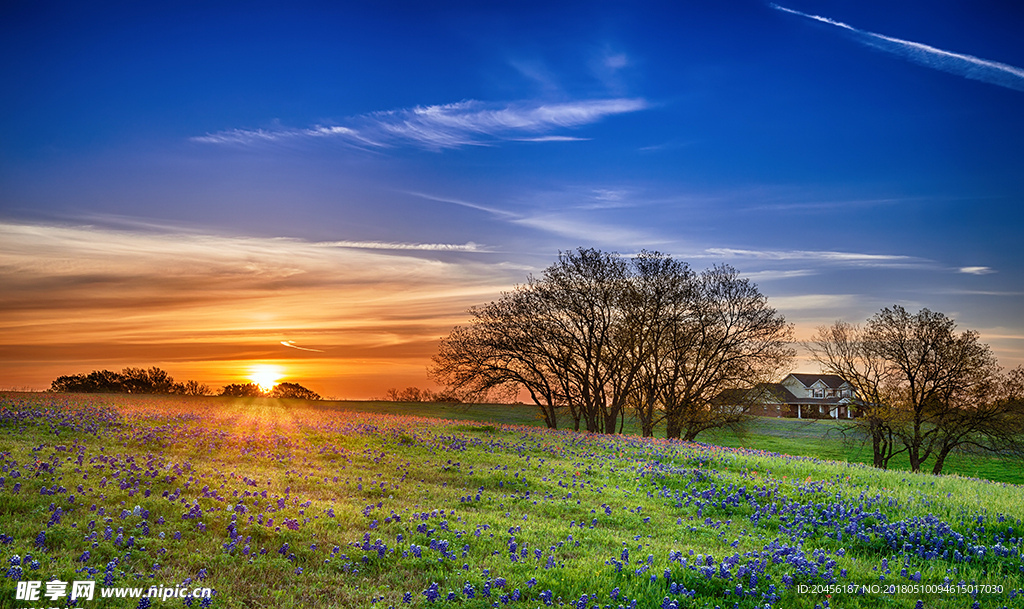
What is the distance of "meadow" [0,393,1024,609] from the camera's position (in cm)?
763

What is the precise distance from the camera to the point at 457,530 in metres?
9.92

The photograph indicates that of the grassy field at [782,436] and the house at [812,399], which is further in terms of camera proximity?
the house at [812,399]

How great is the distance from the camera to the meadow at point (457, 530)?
7629 mm

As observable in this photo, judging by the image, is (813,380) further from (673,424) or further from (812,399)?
(673,424)

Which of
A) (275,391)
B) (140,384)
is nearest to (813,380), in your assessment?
(275,391)

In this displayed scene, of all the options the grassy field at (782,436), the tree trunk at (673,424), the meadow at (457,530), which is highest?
the meadow at (457,530)

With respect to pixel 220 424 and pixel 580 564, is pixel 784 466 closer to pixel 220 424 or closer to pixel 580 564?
pixel 580 564

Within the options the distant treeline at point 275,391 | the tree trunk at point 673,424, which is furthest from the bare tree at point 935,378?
the distant treeline at point 275,391

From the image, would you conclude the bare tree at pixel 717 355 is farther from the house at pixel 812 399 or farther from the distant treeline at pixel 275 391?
the house at pixel 812 399

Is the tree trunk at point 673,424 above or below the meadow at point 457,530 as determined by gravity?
below

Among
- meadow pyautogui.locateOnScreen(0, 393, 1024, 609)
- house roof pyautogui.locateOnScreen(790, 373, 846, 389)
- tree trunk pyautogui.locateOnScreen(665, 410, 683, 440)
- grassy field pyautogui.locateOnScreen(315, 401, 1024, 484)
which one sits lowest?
grassy field pyautogui.locateOnScreen(315, 401, 1024, 484)

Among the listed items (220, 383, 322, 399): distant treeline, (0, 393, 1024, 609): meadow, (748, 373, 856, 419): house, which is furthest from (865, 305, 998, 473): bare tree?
(748, 373, 856, 419): house

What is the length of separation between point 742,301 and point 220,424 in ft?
121

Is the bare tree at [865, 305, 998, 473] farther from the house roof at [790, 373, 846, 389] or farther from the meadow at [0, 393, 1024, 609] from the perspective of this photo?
→ the house roof at [790, 373, 846, 389]
